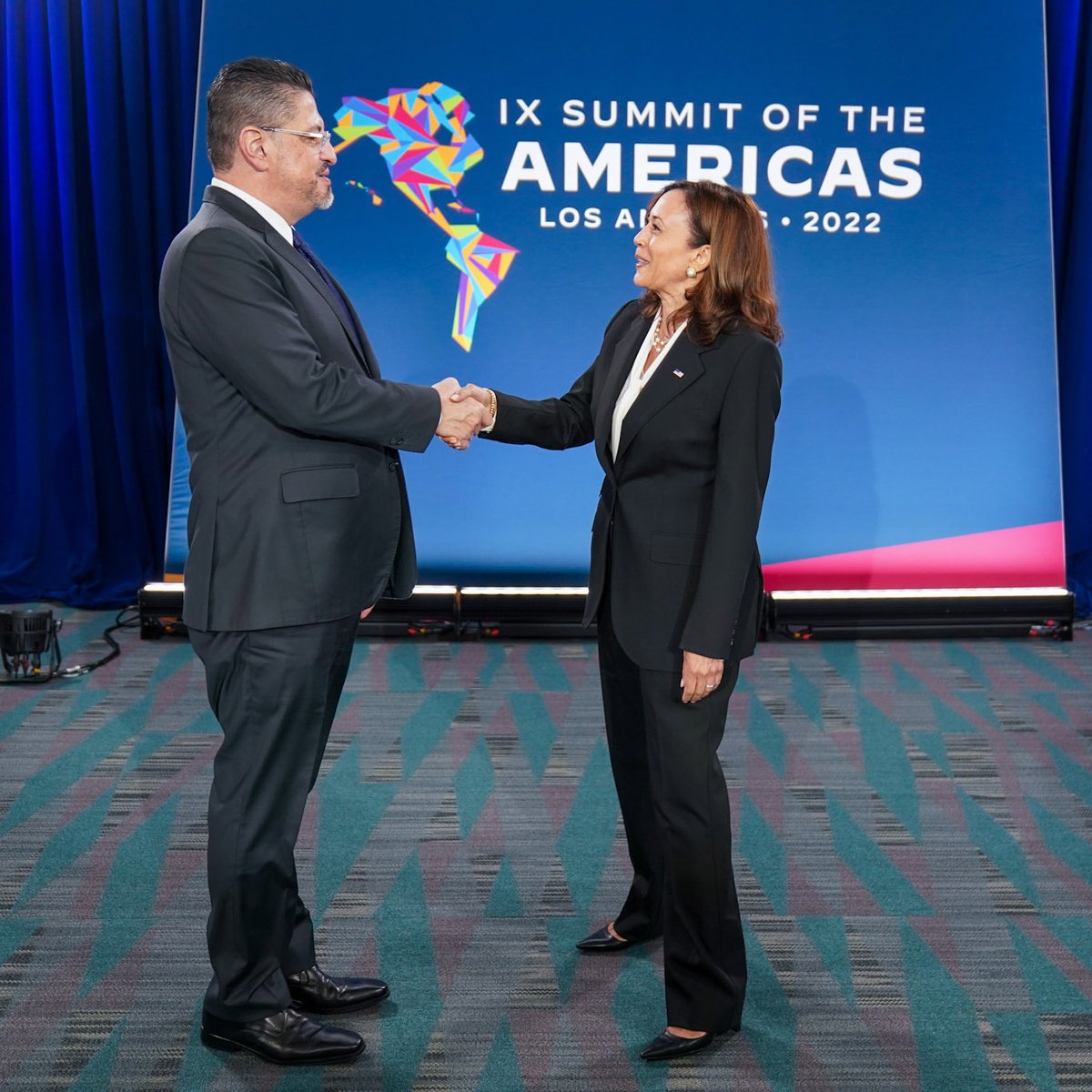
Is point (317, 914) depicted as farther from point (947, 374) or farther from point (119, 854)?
point (947, 374)

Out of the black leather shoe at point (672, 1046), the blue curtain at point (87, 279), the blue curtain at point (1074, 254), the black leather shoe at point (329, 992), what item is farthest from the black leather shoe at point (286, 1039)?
the blue curtain at point (1074, 254)

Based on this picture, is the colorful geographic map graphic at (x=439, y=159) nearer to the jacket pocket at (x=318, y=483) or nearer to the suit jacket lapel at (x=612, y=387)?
the suit jacket lapel at (x=612, y=387)

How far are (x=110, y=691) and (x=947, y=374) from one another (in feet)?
11.8

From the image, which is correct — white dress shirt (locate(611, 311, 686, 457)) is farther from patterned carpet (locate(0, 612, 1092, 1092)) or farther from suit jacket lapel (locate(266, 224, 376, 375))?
patterned carpet (locate(0, 612, 1092, 1092))

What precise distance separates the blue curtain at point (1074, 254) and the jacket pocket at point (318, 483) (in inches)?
180

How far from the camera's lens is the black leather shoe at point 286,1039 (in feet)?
7.25

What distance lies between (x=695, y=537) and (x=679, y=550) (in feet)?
0.12

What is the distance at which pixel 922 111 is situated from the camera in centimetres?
538

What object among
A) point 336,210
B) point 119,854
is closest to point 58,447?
point 336,210

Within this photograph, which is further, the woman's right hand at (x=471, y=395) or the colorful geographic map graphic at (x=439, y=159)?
the colorful geographic map graphic at (x=439, y=159)

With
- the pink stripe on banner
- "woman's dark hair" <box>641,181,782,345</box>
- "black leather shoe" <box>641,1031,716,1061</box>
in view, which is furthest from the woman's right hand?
the pink stripe on banner

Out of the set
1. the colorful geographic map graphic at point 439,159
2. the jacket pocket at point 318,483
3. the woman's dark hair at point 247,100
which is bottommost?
the jacket pocket at point 318,483

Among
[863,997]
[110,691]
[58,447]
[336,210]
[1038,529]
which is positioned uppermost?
[336,210]

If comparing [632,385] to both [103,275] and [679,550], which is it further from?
[103,275]
